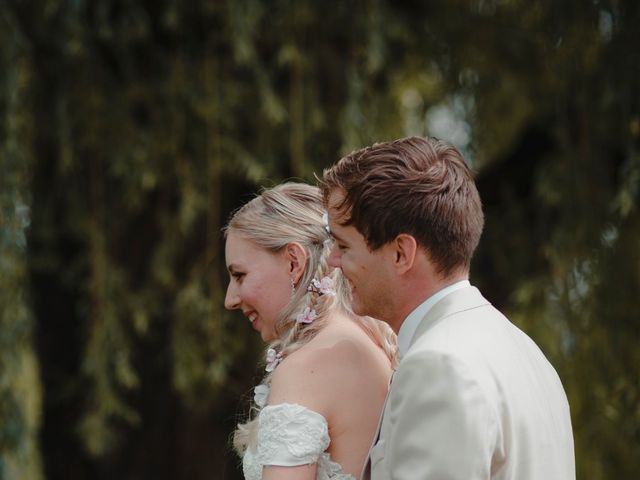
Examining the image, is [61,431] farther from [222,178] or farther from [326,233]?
[326,233]

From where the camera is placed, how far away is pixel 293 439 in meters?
2.20

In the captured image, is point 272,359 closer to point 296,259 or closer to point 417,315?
point 296,259

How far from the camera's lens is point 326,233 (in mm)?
2490

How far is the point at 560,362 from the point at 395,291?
235 cm

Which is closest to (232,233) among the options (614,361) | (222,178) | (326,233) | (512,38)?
(326,233)

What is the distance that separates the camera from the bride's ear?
246cm

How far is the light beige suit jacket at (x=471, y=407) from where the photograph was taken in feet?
5.84

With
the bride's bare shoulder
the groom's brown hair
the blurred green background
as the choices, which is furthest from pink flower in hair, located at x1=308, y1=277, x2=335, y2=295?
the blurred green background

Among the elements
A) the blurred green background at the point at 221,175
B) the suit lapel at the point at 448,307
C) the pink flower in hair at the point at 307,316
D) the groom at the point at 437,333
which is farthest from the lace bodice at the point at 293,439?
the blurred green background at the point at 221,175

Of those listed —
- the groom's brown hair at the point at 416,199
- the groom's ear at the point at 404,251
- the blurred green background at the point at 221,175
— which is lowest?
the blurred green background at the point at 221,175

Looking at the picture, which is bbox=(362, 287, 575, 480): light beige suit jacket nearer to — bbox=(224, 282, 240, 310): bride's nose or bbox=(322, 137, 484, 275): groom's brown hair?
bbox=(322, 137, 484, 275): groom's brown hair

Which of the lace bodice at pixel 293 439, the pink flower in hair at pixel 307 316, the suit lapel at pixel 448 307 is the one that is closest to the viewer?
the suit lapel at pixel 448 307

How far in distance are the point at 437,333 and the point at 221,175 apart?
2.97 m

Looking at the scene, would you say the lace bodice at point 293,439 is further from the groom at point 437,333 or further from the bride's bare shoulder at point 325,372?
the groom at point 437,333
